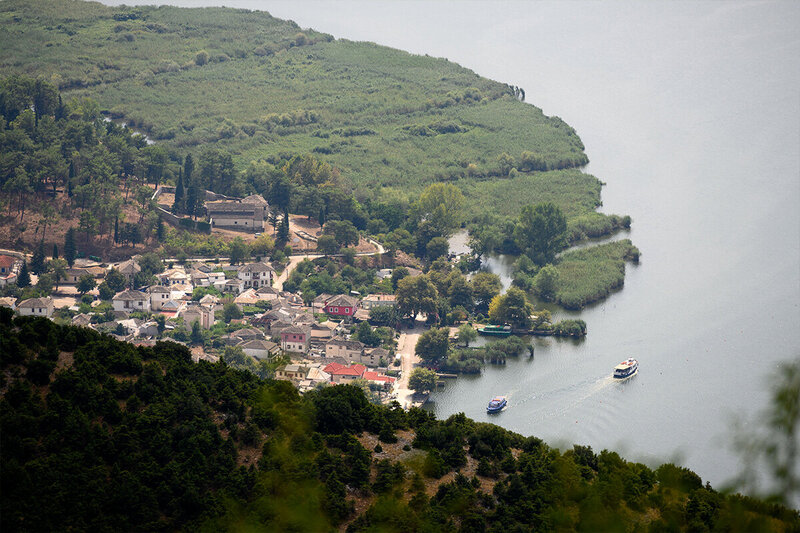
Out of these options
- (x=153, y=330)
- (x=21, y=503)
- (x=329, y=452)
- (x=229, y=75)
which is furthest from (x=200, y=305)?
(x=229, y=75)

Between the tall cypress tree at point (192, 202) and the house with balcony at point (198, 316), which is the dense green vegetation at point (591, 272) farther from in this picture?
the tall cypress tree at point (192, 202)

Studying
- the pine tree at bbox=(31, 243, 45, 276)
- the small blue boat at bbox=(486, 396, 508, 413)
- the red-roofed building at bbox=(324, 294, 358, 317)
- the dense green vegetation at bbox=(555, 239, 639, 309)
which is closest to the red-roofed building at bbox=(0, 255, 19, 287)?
the pine tree at bbox=(31, 243, 45, 276)

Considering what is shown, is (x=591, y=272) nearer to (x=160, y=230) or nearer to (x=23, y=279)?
(x=160, y=230)

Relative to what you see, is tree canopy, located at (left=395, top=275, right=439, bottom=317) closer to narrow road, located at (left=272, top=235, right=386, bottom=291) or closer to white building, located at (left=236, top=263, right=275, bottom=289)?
narrow road, located at (left=272, top=235, right=386, bottom=291)

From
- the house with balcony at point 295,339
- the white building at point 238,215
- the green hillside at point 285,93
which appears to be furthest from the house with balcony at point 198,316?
the green hillside at point 285,93

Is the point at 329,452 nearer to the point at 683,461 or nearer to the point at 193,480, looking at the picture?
the point at 193,480

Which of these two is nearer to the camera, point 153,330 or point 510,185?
point 153,330
